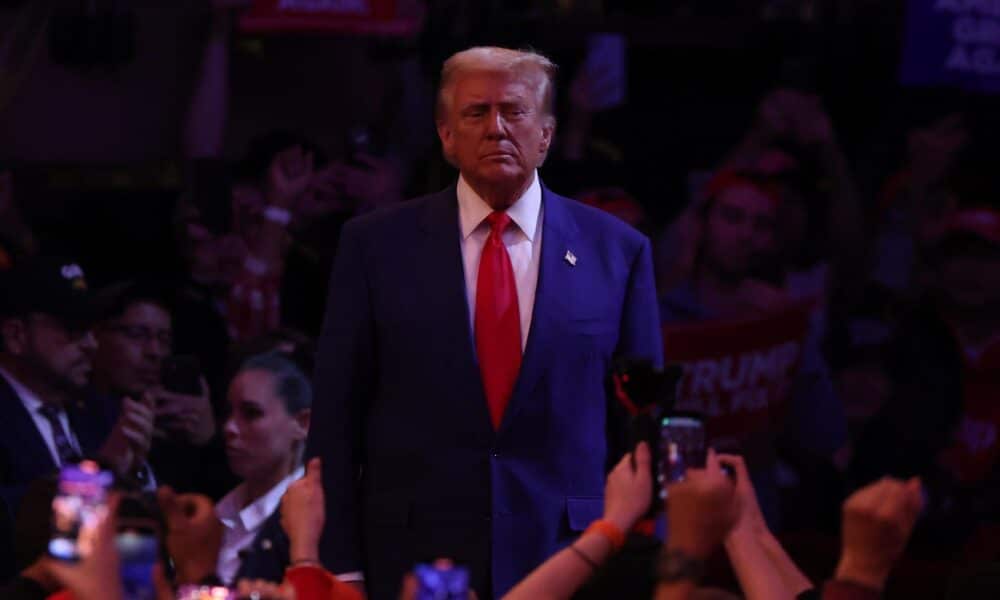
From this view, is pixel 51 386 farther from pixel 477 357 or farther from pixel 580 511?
pixel 580 511

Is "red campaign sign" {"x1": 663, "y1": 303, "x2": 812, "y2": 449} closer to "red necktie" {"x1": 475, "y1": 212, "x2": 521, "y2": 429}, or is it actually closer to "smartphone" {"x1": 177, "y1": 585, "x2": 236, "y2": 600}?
"red necktie" {"x1": 475, "y1": 212, "x2": 521, "y2": 429}

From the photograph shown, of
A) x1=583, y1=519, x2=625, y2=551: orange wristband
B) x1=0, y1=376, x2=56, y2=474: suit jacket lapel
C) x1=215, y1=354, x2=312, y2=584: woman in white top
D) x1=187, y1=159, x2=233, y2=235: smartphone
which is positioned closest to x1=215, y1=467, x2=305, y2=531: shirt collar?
x1=215, y1=354, x2=312, y2=584: woman in white top

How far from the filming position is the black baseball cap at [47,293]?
5.37 meters

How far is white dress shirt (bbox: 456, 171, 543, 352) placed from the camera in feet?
12.1

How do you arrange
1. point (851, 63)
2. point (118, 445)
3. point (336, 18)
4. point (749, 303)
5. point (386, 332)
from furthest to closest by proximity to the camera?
point (851, 63)
point (336, 18)
point (749, 303)
point (118, 445)
point (386, 332)

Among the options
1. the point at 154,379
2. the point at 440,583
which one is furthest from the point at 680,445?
the point at 154,379

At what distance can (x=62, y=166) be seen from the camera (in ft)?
21.8

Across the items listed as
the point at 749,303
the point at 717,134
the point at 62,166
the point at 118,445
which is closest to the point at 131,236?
the point at 62,166

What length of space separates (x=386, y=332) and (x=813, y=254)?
3.33m

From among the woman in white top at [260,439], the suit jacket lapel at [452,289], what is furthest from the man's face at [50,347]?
the suit jacket lapel at [452,289]

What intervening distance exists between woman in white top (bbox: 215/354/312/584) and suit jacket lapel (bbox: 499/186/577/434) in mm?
1382

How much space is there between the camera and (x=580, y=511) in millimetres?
3670

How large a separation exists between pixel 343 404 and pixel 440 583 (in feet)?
4.45

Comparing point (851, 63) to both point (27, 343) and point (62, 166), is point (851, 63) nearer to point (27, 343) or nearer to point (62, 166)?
point (62, 166)
